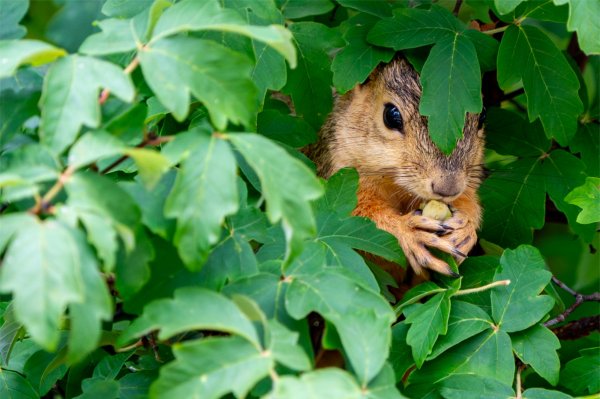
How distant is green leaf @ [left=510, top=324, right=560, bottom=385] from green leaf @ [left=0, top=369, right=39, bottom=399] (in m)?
1.02

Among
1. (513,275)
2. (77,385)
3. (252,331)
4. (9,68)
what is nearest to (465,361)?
(513,275)

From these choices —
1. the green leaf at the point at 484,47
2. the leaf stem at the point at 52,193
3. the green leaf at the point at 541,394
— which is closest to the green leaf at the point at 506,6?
the green leaf at the point at 484,47

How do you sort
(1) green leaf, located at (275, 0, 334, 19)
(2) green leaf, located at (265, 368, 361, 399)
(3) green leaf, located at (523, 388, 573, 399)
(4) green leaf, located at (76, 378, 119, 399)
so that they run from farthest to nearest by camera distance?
1. (1) green leaf, located at (275, 0, 334, 19)
2. (3) green leaf, located at (523, 388, 573, 399)
3. (4) green leaf, located at (76, 378, 119, 399)
4. (2) green leaf, located at (265, 368, 361, 399)

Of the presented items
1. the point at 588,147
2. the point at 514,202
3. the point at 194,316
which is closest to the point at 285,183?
the point at 194,316

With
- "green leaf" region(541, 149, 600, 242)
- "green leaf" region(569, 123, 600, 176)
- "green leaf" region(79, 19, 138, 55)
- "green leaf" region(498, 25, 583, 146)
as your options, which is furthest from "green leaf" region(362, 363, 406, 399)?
"green leaf" region(569, 123, 600, 176)

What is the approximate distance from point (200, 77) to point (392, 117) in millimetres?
1256

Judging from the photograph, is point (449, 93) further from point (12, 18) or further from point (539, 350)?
point (12, 18)

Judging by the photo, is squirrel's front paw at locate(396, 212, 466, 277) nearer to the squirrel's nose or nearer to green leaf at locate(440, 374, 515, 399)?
the squirrel's nose

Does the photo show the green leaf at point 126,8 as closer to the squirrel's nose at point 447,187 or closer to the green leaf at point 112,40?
the green leaf at point 112,40

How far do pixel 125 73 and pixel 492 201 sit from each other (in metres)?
1.44

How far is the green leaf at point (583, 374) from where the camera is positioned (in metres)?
2.05

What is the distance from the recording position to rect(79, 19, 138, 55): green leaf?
4.70 ft

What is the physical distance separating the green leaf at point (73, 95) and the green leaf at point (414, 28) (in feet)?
3.46

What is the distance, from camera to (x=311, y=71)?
7.36 feet
